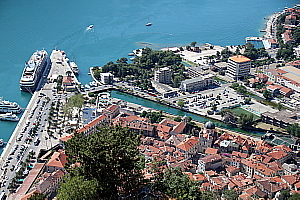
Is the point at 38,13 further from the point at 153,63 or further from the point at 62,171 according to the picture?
the point at 62,171

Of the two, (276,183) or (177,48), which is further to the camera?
(177,48)

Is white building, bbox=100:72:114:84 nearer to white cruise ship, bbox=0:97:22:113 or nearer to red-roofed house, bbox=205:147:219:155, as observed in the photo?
white cruise ship, bbox=0:97:22:113

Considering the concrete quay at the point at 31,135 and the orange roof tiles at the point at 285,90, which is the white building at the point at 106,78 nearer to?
the concrete quay at the point at 31,135

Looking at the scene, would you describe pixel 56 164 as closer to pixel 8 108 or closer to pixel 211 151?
pixel 211 151

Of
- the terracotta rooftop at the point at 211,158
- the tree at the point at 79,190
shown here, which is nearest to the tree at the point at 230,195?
the terracotta rooftop at the point at 211,158

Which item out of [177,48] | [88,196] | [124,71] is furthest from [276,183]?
[177,48]
